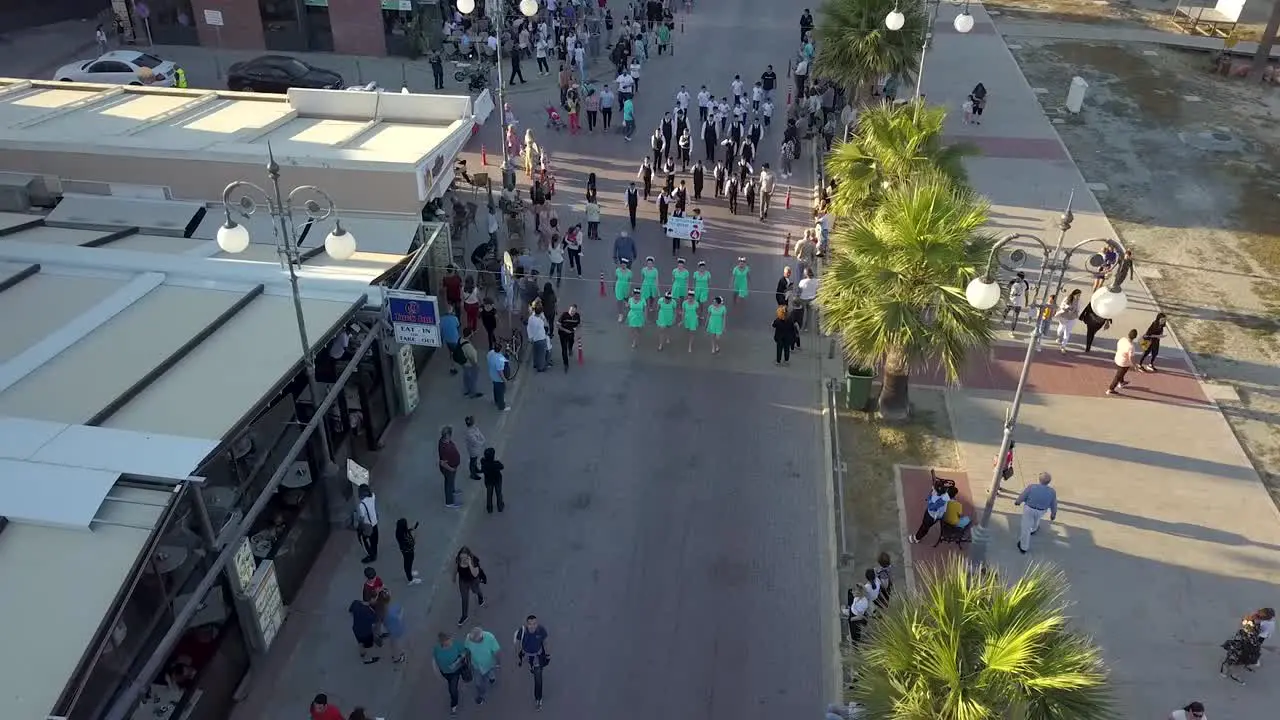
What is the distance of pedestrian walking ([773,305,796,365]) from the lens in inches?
697

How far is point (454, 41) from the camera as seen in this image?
3453 centimetres

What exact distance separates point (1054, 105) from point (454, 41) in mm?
20795

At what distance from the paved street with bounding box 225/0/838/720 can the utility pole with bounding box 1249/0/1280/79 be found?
83.2 ft

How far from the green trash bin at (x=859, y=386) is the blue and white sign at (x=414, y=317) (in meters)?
7.10

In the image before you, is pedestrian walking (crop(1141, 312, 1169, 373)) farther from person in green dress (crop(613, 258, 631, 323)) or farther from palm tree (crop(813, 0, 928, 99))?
palm tree (crop(813, 0, 928, 99))

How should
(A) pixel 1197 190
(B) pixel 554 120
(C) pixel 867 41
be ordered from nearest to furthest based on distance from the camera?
(C) pixel 867 41 → (A) pixel 1197 190 → (B) pixel 554 120

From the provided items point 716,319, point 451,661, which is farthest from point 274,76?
point 451,661

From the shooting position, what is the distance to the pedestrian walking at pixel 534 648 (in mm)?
11156

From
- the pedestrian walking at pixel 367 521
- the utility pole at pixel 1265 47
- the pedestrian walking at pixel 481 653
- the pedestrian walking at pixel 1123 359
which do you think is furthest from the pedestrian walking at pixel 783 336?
the utility pole at pixel 1265 47

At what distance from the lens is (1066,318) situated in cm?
1833

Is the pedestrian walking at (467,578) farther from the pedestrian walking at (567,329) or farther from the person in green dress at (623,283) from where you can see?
the person in green dress at (623,283)

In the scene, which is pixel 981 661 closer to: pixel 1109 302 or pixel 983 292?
pixel 983 292

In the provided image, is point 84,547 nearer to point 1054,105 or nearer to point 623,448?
point 623,448

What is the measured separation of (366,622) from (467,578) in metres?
1.33
